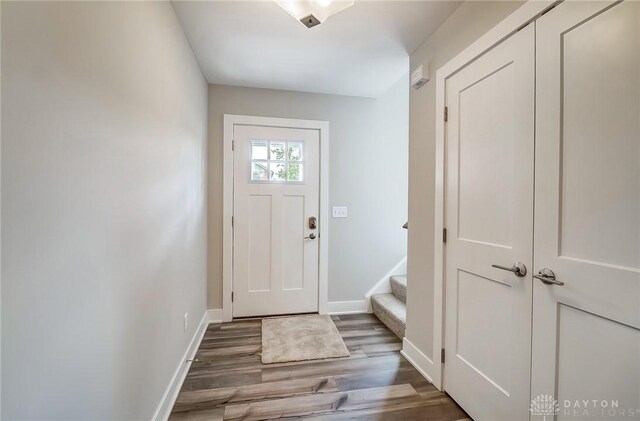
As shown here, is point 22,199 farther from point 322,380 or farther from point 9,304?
point 322,380

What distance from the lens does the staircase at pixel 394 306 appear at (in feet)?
8.05

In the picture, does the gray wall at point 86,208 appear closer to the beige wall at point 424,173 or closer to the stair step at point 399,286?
the beige wall at point 424,173

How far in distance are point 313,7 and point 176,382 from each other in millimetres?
2294

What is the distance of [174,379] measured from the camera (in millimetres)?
1666

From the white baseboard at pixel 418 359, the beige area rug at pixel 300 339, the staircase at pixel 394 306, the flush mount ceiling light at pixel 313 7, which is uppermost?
the flush mount ceiling light at pixel 313 7

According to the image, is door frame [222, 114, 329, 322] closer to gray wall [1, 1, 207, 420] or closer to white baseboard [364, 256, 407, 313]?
gray wall [1, 1, 207, 420]

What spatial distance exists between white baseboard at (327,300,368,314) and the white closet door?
193 centimetres

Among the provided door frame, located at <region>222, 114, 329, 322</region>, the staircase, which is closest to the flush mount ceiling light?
door frame, located at <region>222, 114, 329, 322</region>

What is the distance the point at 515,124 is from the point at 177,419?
2333 mm

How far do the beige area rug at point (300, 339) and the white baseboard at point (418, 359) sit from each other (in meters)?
0.47

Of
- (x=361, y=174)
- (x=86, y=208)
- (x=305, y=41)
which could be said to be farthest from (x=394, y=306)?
(x=86, y=208)

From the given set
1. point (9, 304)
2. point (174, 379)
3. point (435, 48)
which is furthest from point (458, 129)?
point (174, 379)

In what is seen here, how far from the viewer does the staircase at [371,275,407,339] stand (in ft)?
8.05

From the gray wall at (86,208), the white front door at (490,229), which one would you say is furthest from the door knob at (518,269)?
the gray wall at (86,208)
